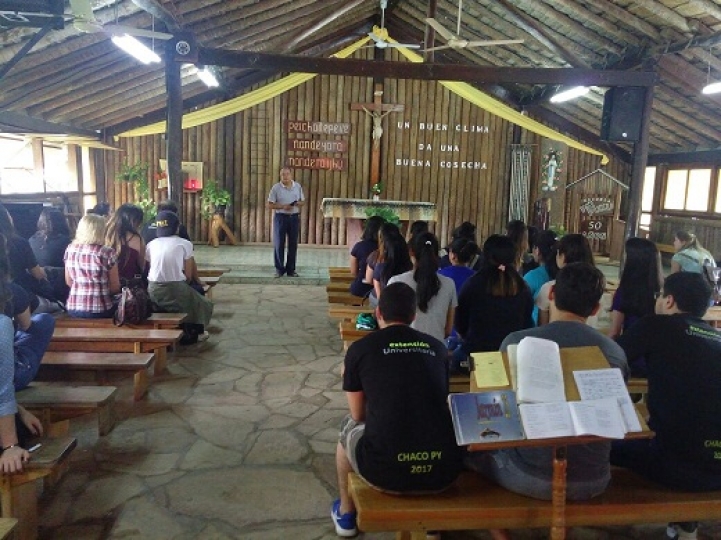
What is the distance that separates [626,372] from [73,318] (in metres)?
3.97

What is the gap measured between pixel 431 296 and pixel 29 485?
2229 mm

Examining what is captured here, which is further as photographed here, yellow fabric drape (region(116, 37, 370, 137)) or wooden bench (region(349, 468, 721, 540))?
yellow fabric drape (region(116, 37, 370, 137))

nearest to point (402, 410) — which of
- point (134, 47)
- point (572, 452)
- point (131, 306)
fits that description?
point (572, 452)

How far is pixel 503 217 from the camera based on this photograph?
13.7 meters

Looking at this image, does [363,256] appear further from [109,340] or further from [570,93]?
[570,93]

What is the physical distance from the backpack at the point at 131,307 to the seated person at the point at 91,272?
12cm

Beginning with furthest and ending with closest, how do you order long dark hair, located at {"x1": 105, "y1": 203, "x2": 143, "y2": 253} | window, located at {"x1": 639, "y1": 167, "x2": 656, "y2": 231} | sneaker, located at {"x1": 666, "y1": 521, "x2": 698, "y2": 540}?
window, located at {"x1": 639, "y1": 167, "x2": 656, "y2": 231}
long dark hair, located at {"x1": 105, "y1": 203, "x2": 143, "y2": 253}
sneaker, located at {"x1": 666, "y1": 521, "x2": 698, "y2": 540}

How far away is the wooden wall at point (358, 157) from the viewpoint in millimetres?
12875

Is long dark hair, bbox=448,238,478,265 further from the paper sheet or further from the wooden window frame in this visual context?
the wooden window frame

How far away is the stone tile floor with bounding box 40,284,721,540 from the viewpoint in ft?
8.93

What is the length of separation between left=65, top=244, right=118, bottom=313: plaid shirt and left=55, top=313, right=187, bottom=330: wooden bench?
0.10 m

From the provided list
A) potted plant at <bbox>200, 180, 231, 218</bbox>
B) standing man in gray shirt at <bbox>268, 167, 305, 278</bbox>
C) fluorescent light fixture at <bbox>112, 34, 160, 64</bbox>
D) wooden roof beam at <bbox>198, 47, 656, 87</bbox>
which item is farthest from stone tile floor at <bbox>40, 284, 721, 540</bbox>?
potted plant at <bbox>200, 180, 231, 218</bbox>

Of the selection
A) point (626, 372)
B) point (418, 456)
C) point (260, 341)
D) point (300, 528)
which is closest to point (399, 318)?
point (418, 456)

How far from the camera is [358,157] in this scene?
13.2 metres
